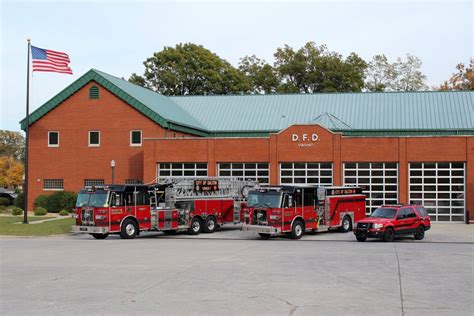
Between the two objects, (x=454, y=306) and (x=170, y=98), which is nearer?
(x=454, y=306)

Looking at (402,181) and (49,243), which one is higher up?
(402,181)

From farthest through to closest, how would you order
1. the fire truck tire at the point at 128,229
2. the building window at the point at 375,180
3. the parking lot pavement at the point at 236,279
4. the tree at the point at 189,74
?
1. the tree at the point at 189,74
2. the building window at the point at 375,180
3. the fire truck tire at the point at 128,229
4. the parking lot pavement at the point at 236,279

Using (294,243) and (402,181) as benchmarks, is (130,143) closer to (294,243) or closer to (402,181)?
(402,181)

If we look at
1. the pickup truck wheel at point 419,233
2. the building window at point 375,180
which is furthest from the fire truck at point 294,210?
the building window at point 375,180

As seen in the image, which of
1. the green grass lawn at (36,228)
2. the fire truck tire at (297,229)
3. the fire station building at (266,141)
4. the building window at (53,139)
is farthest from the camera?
the building window at (53,139)

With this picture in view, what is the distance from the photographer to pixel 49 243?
26781 mm

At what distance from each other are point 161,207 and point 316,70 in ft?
160

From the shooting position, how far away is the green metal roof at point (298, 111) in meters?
46.7

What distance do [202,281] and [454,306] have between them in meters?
5.98

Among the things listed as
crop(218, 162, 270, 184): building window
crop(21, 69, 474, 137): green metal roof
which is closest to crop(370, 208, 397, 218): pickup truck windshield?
crop(218, 162, 270, 184): building window

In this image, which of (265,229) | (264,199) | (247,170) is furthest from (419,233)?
(247,170)

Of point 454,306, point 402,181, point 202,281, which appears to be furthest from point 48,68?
point 454,306

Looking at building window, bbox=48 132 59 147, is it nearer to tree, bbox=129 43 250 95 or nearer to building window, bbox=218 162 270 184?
building window, bbox=218 162 270 184

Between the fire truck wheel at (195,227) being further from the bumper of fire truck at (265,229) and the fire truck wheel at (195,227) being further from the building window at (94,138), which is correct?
the building window at (94,138)
